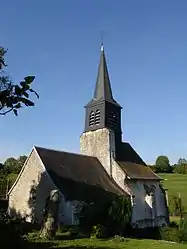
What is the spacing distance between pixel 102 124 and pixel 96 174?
5768 millimetres

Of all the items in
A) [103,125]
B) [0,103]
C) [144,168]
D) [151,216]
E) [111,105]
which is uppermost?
[111,105]

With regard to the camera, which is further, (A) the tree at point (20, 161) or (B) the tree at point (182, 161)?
(B) the tree at point (182, 161)

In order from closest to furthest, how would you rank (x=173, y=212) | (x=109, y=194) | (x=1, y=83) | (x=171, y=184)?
(x=1, y=83), (x=109, y=194), (x=173, y=212), (x=171, y=184)

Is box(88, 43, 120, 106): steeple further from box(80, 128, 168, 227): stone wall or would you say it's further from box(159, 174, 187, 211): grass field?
box(159, 174, 187, 211): grass field

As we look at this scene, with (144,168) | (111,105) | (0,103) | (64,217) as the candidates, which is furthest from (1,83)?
(144,168)

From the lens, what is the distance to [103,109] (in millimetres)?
35906

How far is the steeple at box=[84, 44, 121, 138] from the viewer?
3594 cm

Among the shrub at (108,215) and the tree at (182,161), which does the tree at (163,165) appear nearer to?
the tree at (182,161)

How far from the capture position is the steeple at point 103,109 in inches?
1415

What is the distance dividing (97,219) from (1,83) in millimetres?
15690

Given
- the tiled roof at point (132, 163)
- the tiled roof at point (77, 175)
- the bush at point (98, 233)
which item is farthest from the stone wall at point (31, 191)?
the tiled roof at point (132, 163)

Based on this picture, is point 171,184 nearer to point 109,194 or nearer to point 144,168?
point 144,168

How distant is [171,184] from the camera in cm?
6806

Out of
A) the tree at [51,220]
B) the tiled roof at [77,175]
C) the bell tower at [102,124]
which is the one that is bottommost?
the tree at [51,220]
